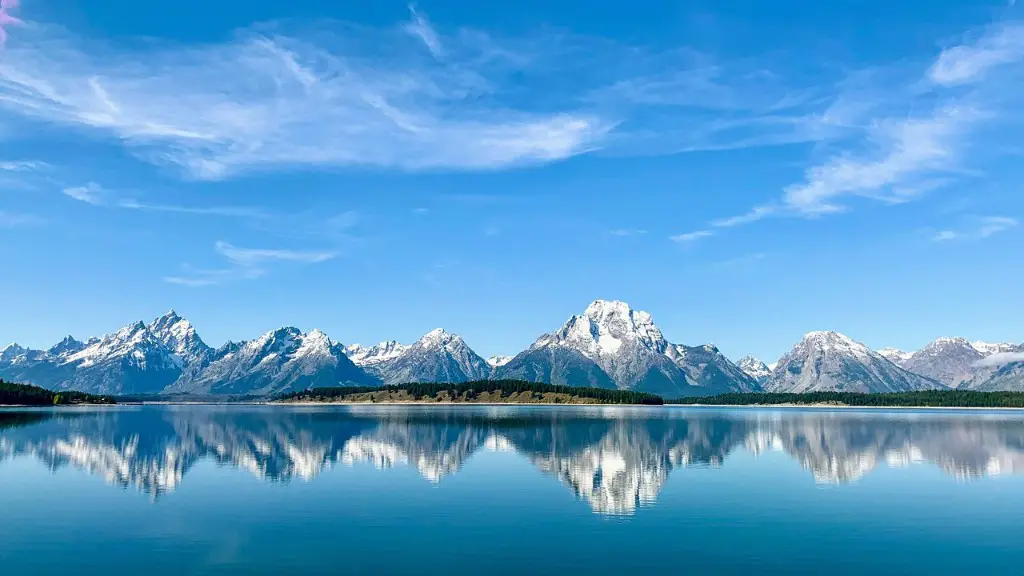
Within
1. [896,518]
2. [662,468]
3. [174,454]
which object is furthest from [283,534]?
[174,454]

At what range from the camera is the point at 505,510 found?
2625 inches

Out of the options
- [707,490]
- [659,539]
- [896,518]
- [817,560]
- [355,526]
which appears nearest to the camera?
[817,560]

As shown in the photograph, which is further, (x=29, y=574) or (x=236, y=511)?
(x=236, y=511)

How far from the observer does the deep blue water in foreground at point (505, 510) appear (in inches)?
1859

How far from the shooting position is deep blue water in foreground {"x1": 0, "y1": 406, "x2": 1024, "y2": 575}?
155ft

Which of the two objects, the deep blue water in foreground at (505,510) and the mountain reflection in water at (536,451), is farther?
the mountain reflection in water at (536,451)

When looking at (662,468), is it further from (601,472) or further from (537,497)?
(537,497)

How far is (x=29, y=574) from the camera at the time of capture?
141 feet

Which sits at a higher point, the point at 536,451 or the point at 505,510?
the point at 505,510

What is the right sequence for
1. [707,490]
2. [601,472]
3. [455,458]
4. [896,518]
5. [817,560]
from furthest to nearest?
1. [455,458]
2. [601,472]
3. [707,490]
4. [896,518]
5. [817,560]

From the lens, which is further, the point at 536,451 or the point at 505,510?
the point at 536,451

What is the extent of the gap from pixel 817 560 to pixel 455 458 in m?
72.5

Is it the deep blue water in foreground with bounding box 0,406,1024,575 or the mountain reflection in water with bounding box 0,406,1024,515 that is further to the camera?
the mountain reflection in water with bounding box 0,406,1024,515

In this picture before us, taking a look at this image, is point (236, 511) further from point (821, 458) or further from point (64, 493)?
point (821, 458)
